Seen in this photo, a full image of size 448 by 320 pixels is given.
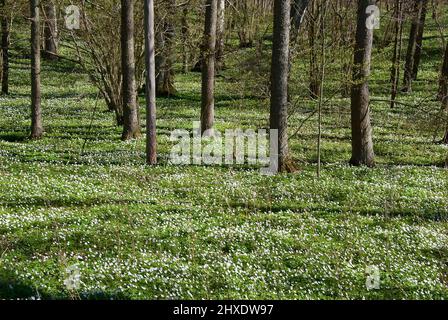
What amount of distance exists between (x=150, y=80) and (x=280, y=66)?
4504 millimetres

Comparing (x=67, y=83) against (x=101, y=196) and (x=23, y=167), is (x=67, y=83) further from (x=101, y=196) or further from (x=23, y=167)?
(x=101, y=196)

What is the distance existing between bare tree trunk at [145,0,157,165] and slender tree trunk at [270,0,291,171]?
13.6 feet

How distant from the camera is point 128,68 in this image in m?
20.2

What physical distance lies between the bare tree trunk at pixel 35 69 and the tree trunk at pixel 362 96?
482 inches

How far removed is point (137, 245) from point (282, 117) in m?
7.50

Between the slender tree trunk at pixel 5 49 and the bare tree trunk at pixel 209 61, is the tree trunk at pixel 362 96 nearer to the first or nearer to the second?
the bare tree trunk at pixel 209 61

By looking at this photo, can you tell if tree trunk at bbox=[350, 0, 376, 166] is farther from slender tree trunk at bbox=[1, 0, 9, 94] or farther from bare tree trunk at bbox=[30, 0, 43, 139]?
slender tree trunk at bbox=[1, 0, 9, 94]

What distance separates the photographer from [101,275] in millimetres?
8719

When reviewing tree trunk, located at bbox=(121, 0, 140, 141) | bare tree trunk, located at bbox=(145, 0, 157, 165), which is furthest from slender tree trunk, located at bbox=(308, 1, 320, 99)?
tree trunk, located at bbox=(121, 0, 140, 141)

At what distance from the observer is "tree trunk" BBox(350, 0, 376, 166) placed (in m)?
16.9

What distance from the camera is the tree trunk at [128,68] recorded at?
19.8 m

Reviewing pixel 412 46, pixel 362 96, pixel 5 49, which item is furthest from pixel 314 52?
pixel 5 49

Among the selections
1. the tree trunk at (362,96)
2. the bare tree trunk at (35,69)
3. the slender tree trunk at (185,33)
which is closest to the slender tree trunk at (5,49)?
the bare tree trunk at (35,69)

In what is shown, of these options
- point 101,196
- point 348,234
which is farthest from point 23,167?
point 348,234
